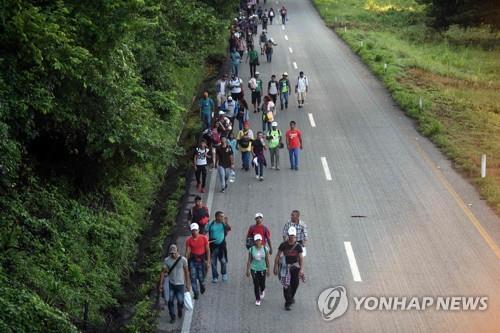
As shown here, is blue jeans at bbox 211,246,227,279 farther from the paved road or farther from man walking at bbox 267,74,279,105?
man walking at bbox 267,74,279,105

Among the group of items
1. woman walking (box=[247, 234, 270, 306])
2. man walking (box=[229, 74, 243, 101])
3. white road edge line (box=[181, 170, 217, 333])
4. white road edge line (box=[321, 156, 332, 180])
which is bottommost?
white road edge line (box=[321, 156, 332, 180])

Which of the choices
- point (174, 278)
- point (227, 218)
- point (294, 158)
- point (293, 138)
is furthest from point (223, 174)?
point (174, 278)

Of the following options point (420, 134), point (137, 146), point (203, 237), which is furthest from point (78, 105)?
point (420, 134)

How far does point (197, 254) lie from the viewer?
13.8 metres

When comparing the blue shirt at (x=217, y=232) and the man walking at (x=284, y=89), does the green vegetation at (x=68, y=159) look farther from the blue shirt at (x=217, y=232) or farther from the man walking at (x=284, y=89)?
the man walking at (x=284, y=89)

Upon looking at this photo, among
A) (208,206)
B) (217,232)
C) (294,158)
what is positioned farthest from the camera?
(294,158)

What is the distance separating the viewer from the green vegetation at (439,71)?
24.6 meters

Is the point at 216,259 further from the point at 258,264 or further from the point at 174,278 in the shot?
the point at 174,278

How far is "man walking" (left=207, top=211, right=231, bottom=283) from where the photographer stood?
14477mm

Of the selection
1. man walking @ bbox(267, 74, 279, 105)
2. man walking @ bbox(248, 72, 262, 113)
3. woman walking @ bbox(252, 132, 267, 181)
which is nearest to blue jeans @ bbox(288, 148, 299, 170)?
woman walking @ bbox(252, 132, 267, 181)

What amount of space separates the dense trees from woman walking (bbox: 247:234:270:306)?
38.9 metres

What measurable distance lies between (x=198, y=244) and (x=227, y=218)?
341cm

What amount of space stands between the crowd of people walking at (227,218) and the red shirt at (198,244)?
2cm

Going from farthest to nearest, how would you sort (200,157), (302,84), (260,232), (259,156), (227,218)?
(302,84) → (259,156) → (200,157) → (227,218) → (260,232)
